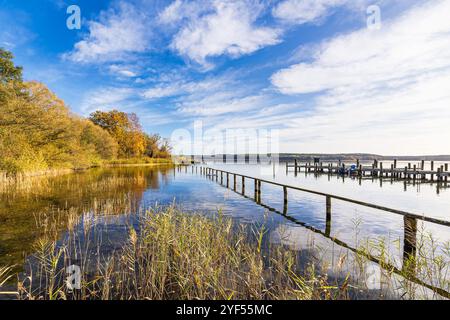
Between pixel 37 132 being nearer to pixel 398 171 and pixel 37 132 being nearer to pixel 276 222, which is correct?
pixel 276 222

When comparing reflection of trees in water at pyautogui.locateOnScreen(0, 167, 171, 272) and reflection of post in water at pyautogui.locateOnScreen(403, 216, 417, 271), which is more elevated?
reflection of post in water at pyautogui.locateOnScreen(403, 216, 417, 271)

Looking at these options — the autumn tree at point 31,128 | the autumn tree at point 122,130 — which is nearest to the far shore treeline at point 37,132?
the autumn tree at point 31,128

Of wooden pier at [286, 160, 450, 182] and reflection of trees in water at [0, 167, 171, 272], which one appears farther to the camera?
wooden pier at [286, 160, 450, 182]

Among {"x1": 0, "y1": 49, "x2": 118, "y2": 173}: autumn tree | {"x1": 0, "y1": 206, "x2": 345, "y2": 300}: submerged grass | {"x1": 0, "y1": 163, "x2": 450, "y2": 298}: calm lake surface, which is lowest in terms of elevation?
{"x1": 0, "y1": 163, "x2": 450, "y2": 298}: calm lake surface

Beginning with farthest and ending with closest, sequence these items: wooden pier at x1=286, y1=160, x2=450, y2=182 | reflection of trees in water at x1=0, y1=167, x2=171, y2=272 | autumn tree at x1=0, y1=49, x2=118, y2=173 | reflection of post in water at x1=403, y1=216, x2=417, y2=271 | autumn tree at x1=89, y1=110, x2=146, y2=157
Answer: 1. autumn tree at x1=89, y1=110, x2=146, y2=157
2. wooden pier at x1=286, y1=160, x2=450, y2=182
3. autumn tree at x1=0, y1=49, x2=118, y2=173
4. reflection of trees in water at x1=0, y1=167, x2=171, y2=272
5. reflection of post in water at x1=403, y1=216, x2=417, y2=271

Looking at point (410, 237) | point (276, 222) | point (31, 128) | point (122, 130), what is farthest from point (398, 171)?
point (122, 130)

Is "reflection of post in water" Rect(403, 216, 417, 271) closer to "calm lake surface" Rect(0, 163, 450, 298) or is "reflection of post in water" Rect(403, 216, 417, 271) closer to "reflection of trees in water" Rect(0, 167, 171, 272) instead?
"calm lake surface" Rect(0, 163, 450, 298)

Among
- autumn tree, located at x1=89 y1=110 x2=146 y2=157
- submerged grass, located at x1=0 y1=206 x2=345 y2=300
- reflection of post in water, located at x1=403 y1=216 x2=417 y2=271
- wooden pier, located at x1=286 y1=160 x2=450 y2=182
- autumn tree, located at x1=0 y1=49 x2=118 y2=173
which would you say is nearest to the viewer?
submerged grass, located at x1=0 y1=206 x2=345 y2=300

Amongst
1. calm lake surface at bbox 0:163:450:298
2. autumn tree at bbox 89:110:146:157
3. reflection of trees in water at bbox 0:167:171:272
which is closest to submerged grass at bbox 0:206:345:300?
calm lake surface at bbox 0:163:450:298

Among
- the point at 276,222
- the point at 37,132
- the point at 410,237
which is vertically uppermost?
the point at 37,132

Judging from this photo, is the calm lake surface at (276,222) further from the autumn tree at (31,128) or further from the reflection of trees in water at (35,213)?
the autumn tree at (31,128)

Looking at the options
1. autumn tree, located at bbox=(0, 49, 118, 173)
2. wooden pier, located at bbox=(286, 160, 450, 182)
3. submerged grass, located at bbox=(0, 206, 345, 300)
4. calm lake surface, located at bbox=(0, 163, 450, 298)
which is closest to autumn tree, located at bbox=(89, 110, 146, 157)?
autumn tree, located at bbox=(0, 49, 118, 173)
